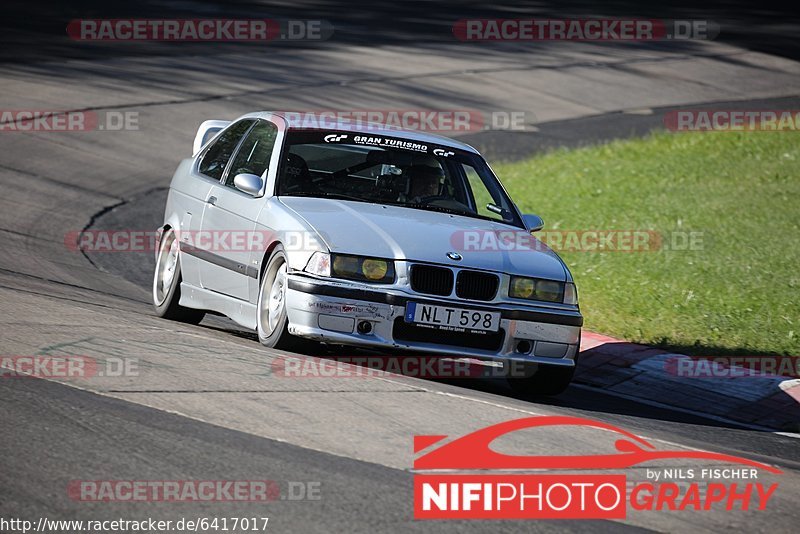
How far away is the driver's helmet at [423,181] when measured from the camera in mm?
8719

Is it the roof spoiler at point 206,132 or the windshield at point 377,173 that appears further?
the roof spoiler at point 206,132

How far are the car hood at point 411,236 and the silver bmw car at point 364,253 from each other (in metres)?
0.01

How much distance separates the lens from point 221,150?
9547 mm

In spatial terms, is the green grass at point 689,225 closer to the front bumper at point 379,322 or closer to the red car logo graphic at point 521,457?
the front bumper at point 379,322

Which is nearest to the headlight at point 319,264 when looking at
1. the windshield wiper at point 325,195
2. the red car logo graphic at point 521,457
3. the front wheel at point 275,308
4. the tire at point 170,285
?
the front wheel at point 275,308

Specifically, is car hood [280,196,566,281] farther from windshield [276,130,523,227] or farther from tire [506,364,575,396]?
tire [506,364,575,396]

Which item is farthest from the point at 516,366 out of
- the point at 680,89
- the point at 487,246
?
the point at 680,89

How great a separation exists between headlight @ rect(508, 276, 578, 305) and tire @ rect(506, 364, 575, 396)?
1.49ft

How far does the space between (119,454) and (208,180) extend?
429cm

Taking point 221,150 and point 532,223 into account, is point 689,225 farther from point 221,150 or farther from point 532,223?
point 221,150

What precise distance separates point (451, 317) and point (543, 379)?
3.31ft

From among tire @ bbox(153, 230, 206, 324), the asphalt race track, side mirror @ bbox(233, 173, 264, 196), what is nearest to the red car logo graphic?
the asphalt race track

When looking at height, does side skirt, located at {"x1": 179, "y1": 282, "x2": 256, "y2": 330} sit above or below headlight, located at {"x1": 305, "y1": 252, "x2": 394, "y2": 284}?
below

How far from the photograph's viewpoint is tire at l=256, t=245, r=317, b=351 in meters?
7.64
